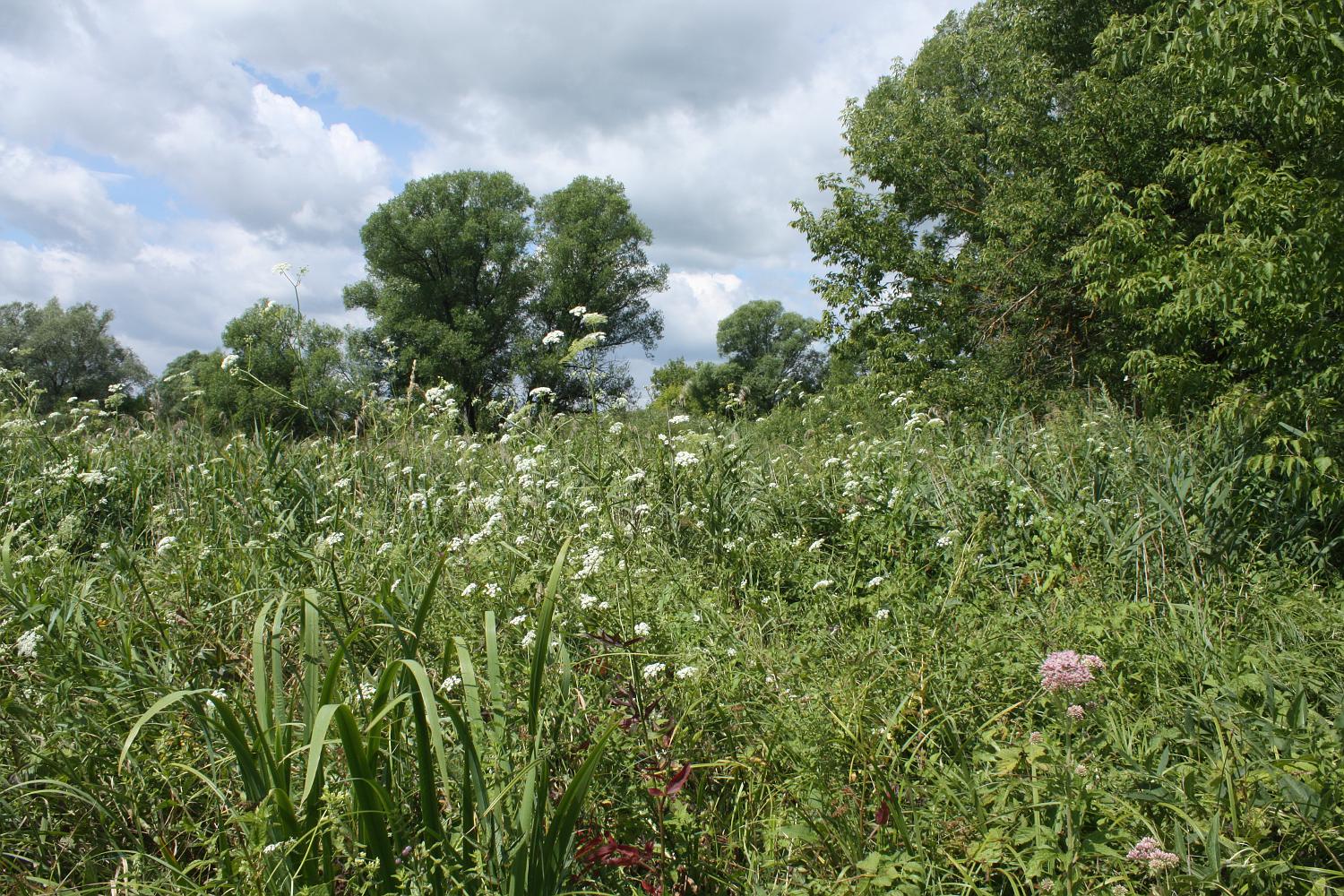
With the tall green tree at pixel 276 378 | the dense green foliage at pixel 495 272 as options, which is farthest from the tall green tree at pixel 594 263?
the tall green tree at pixel 276 378

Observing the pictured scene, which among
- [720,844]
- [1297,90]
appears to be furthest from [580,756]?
[1297,90]

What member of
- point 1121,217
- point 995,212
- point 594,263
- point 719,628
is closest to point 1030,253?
point 995,212

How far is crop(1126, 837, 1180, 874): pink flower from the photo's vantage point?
1.49m

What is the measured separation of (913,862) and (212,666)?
2554mm

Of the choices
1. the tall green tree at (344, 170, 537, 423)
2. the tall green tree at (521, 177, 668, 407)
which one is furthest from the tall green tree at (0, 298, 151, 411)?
the tall green tree at (521, 177, 668, 407)

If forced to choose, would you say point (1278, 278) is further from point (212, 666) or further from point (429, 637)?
point (212, 666)

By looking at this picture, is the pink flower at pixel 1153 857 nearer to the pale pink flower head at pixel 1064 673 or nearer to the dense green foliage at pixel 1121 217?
the pale pink flower head at pixel 1064 673

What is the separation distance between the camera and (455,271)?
3788 cm

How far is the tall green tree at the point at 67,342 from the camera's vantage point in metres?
42.9

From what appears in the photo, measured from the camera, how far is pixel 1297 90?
3988 mm

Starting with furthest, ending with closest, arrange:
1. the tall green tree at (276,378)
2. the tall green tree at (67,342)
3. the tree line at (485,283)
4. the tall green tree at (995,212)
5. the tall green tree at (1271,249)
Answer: the tall green tree at (67,342), the tree line at (485,283), the tall green tree at (995,212), the tall green tree at (1271,249), the tall green tree at (276,378)

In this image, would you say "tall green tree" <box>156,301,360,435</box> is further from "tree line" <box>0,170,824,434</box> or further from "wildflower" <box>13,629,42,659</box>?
"tree line" <box>0,170,824,434</box>

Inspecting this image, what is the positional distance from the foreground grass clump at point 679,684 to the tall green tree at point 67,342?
161 ft

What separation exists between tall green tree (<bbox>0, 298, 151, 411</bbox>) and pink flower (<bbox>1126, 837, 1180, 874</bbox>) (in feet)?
171
